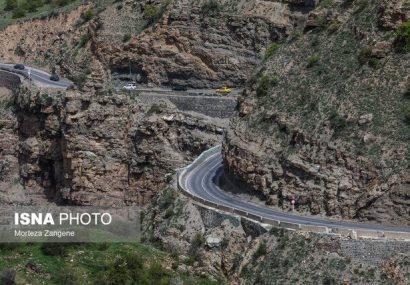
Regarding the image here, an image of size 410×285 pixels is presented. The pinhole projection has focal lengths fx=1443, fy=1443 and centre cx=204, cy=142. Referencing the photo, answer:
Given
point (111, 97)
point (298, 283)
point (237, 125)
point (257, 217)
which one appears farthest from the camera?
point (111, 97)

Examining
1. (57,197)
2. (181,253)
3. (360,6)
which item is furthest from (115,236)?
(57,197)

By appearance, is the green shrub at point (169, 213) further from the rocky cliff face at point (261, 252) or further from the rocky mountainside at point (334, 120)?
the rocky mountainside at point (334, 120)

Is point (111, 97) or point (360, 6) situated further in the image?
point (111, 97)

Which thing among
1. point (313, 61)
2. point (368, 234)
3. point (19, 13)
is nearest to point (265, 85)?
point (313, 61)

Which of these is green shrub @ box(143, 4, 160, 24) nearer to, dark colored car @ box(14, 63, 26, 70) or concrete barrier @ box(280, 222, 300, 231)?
dark colored car @ box(14, 63, 26, 70)

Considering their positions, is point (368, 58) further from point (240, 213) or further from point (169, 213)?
point (169, 213)

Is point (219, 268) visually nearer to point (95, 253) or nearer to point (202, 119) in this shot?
point (95, 253)
